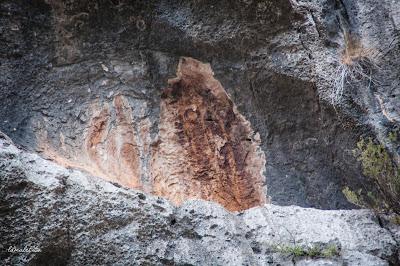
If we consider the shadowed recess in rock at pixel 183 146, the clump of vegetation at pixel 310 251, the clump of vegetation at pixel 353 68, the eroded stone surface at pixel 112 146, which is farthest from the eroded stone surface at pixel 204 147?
the clump of vegetation at pixel 310 251

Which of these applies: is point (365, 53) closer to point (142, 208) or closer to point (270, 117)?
point (270, 117)

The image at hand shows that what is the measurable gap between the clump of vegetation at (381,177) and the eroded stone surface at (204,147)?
3.05 feet

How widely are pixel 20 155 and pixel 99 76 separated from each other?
66.7 inches

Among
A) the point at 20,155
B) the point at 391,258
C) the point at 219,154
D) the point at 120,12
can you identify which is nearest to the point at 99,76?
the point at 120,12

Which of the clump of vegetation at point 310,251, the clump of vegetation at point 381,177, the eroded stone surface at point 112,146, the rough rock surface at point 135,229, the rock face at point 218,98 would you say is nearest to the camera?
the rough rock surface at point 135,229

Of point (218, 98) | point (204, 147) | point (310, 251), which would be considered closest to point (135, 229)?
point (310, 251)

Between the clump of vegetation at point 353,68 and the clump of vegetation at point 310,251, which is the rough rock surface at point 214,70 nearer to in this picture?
the clump of vegetation at point 353,68

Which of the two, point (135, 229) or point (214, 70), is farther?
point (214, 70)

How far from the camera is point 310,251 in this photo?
11.2 ft

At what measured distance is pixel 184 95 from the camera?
16.0 feet

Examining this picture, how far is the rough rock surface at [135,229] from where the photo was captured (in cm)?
316

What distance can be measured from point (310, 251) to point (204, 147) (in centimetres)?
160

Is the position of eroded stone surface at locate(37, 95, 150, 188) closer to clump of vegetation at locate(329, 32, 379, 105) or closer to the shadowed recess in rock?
the shadowed recess in rock

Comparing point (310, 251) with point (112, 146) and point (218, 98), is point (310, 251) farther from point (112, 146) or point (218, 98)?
point (112, 146)
